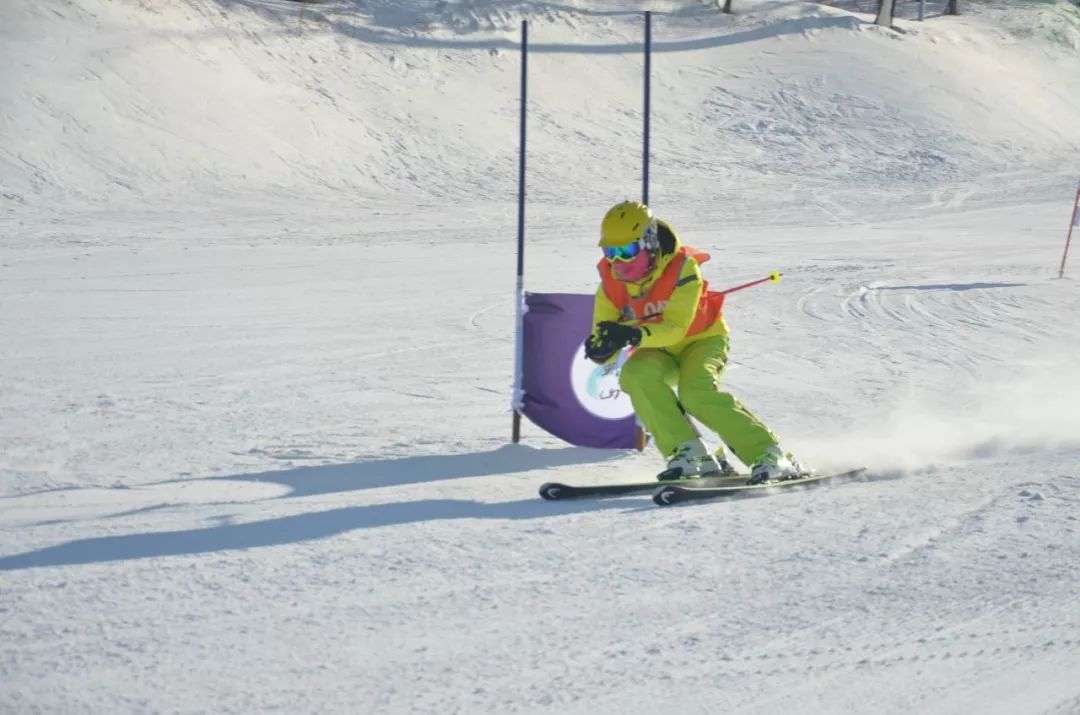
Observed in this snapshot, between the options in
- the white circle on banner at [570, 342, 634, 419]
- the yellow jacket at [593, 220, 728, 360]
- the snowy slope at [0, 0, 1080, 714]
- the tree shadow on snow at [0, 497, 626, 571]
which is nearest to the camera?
the snowy slope at [0, 0, 1080, 714]

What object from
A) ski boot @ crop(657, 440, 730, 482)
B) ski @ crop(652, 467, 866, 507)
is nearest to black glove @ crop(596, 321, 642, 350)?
ski boot @ crop(657, 440, 730, 482)

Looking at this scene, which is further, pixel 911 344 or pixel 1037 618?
pixel 911 344

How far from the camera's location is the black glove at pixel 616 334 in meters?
6.50

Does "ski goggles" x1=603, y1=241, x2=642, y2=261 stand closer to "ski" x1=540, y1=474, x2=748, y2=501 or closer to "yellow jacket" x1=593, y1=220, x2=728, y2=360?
"yellow jacket" x1=593, y1=220, x2=728, y2=360

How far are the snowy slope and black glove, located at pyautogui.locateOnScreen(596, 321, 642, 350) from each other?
2.45 ft

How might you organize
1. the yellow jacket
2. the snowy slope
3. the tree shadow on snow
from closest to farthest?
the snowy slope < the tree shadow on snow < the yellow jacket

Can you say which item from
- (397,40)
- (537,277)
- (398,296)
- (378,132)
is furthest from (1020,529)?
(397,40)

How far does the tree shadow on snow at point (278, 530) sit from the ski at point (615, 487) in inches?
2.1

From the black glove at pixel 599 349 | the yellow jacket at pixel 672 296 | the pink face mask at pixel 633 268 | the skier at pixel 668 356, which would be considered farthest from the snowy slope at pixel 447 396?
the pink face mask at pixel 633 268

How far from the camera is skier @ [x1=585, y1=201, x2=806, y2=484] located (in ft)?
21.5

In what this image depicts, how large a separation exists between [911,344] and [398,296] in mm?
4742

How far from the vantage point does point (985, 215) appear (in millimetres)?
21406

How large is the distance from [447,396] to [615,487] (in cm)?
269

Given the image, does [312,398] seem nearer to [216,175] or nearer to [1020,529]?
[1020,529]
